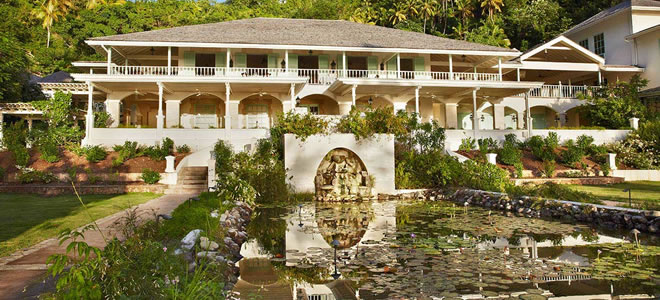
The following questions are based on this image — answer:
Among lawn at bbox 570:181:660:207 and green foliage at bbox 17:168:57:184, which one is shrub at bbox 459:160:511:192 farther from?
green foliage at bbox 17:168:57:184

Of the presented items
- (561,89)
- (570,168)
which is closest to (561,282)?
(570,168)

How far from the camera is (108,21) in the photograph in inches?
1389

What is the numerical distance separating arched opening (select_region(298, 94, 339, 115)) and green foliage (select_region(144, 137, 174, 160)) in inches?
353

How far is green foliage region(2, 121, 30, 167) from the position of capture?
15.1 m

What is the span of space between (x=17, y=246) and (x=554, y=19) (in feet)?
136

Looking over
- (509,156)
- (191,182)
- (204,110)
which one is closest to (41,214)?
(191,182)

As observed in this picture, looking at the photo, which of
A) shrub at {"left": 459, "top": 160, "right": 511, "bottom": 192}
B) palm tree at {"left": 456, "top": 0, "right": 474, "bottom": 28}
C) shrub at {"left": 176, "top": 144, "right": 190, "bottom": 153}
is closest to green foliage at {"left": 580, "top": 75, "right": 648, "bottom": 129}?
shrub at {"left": 459, "top": 160, "right": 511, "bottom": 192}

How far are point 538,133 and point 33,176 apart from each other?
2280 centimetres

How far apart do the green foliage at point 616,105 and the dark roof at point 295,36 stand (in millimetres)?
6770

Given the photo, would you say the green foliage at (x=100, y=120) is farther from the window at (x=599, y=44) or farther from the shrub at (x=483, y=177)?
the window at (x=599, y=44)

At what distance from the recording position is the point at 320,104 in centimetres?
2525

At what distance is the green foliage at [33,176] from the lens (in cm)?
1417

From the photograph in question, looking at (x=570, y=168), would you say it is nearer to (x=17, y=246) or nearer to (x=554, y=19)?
(x=17, y=246)

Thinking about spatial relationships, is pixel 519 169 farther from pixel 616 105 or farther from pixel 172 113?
pixel 172 113
